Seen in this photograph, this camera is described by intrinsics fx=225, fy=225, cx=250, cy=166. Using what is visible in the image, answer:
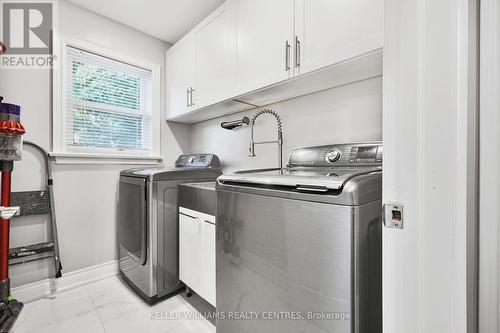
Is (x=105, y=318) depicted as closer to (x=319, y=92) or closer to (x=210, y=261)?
(x=210, y=261)

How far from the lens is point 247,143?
85.2 inches

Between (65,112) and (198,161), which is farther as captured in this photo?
(198,161)

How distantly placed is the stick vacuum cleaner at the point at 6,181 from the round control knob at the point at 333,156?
204cm

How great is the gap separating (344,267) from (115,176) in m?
2.37

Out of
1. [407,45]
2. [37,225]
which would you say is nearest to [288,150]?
[407,45]

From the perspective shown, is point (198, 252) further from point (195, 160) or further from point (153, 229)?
point (195, 160)

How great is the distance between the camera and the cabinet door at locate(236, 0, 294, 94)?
1.37 metres

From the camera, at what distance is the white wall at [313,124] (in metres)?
1.39

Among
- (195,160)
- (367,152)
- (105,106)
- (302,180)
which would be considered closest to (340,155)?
(367,152)

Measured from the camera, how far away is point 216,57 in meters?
1.90

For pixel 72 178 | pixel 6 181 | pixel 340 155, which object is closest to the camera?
pixel 340 155

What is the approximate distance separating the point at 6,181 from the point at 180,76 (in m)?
1.66

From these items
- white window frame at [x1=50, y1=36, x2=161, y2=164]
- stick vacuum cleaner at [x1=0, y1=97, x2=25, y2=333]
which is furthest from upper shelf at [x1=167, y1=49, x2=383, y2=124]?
stick vacuum cleaner at [x1=0, y1=97, x2=25, y2=333]

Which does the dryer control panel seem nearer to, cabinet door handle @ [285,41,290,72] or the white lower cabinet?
the white lower cabinet
